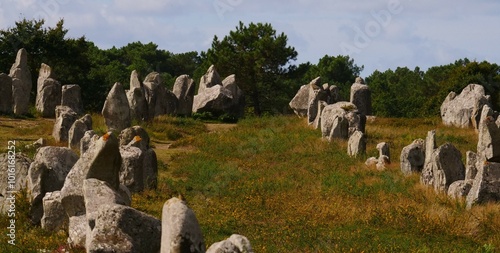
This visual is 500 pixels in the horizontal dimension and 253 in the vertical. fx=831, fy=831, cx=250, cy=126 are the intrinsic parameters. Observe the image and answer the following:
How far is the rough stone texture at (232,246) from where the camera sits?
34.6ft

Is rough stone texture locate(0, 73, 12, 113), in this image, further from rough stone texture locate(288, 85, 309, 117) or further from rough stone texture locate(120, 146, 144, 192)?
rough stone texture locate(120, 146, 144, 192)

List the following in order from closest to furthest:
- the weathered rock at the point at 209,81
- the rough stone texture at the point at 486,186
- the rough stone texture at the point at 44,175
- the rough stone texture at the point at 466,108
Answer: the rough stone texture at the point at 44,175 < the rough stone texture at the point at 486,186 < the rough stone texture at the point at 466,108 < the weathered rock at the point at 209,81

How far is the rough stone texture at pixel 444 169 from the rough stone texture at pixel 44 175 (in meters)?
10.9

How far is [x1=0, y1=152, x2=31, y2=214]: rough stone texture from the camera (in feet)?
65.3

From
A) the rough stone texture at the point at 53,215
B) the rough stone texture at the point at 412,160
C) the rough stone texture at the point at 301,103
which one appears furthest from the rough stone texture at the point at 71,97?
the rough stone texture at the point at 53,215

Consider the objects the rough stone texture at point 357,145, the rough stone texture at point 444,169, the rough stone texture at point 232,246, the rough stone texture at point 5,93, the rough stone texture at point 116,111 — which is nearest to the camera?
the rough stone texture at point 232,246

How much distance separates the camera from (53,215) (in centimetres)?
1783

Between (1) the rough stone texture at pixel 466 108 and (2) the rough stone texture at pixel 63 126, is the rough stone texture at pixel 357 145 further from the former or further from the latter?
(1) the rough stone texture at pixel 466 108

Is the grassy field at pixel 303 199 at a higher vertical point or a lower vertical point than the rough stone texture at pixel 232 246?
lower

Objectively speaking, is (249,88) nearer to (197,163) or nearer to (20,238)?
(197,163)

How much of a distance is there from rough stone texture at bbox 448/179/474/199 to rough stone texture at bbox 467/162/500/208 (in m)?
1.02

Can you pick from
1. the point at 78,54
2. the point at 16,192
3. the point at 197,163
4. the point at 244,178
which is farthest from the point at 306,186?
the point at 78,54

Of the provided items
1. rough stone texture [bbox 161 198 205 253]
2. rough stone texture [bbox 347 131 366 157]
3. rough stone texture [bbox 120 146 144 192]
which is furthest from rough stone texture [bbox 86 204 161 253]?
rough stone texture [bbox 347 131 366 157]

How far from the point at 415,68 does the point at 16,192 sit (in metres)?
105
